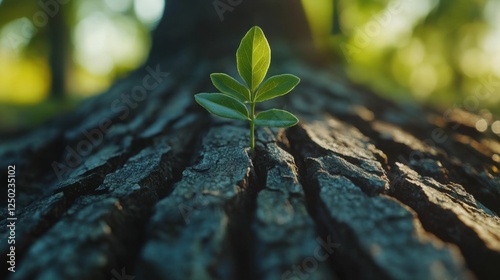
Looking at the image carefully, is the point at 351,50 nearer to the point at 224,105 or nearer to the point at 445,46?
the point at 224,105

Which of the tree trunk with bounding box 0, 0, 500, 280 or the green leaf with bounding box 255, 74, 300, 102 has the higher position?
the green leaf with bounding box 255, 74, 300, 102

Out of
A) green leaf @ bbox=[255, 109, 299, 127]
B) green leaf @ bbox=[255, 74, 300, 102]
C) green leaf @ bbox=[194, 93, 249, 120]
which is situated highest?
green leaf @ bbox=[255, 74, 300, 102]

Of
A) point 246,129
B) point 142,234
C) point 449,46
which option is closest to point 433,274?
point 142,234

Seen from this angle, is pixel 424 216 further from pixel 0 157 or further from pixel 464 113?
pixel 0 157

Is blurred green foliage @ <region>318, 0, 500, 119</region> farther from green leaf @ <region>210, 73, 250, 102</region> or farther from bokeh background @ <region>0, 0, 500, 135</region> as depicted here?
green leaf @ <region>210, 73, 250, 102</region>

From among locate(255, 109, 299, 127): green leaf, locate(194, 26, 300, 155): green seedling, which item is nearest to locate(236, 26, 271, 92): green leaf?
locate(194, 26, 300, 155): green seedling

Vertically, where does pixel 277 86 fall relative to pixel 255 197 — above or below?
above

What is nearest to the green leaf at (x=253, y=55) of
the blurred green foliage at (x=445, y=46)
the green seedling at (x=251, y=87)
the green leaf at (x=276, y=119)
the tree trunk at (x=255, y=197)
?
the green seedling at (x=251, y=87)

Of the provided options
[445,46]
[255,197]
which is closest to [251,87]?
[255,197]
